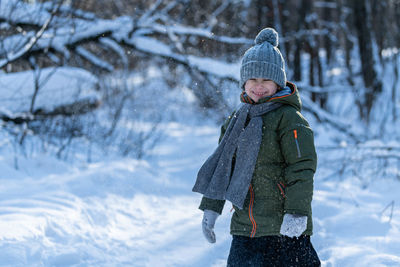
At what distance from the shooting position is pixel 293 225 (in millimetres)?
2004

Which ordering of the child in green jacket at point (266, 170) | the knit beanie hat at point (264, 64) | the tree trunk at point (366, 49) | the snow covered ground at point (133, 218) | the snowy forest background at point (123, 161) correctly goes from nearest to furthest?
the child in green jacket at point (266, 170) < the knit beanie hat at point (264, 64) < the snow covered ground at point (133, 218) < the snowy forest background at point (123, 161) < the tree trunk at point (366, 49)

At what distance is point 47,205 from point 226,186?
190cm

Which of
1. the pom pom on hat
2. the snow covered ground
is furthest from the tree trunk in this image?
the pom pom on hat

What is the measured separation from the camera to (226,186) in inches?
91.1

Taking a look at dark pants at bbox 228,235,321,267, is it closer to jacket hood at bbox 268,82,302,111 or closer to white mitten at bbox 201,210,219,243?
white mitten at bbox 201,210,219,243

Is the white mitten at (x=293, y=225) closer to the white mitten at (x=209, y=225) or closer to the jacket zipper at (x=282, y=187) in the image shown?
the jacket zipper at (x=282, y=187)

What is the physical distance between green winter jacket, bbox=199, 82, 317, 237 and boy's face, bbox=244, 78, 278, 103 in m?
0.09

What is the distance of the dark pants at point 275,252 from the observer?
2.18m

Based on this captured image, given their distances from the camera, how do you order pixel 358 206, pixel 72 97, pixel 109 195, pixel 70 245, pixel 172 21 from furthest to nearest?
pixel 172 21 → pixel 72 97 → pixel 109 195 → pixel 358 206 → pixel 70 245

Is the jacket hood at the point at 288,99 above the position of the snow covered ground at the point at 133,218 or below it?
above

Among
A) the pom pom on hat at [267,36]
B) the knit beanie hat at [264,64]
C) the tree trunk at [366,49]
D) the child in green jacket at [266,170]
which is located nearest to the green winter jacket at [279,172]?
the child in green jacket at [266,170]

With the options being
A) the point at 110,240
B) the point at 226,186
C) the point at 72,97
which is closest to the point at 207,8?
the point at 72,97

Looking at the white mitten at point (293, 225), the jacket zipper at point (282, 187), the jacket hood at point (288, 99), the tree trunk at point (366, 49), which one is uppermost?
the tree trunk at point (366, 49)

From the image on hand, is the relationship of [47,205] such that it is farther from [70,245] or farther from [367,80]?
[367,80]
